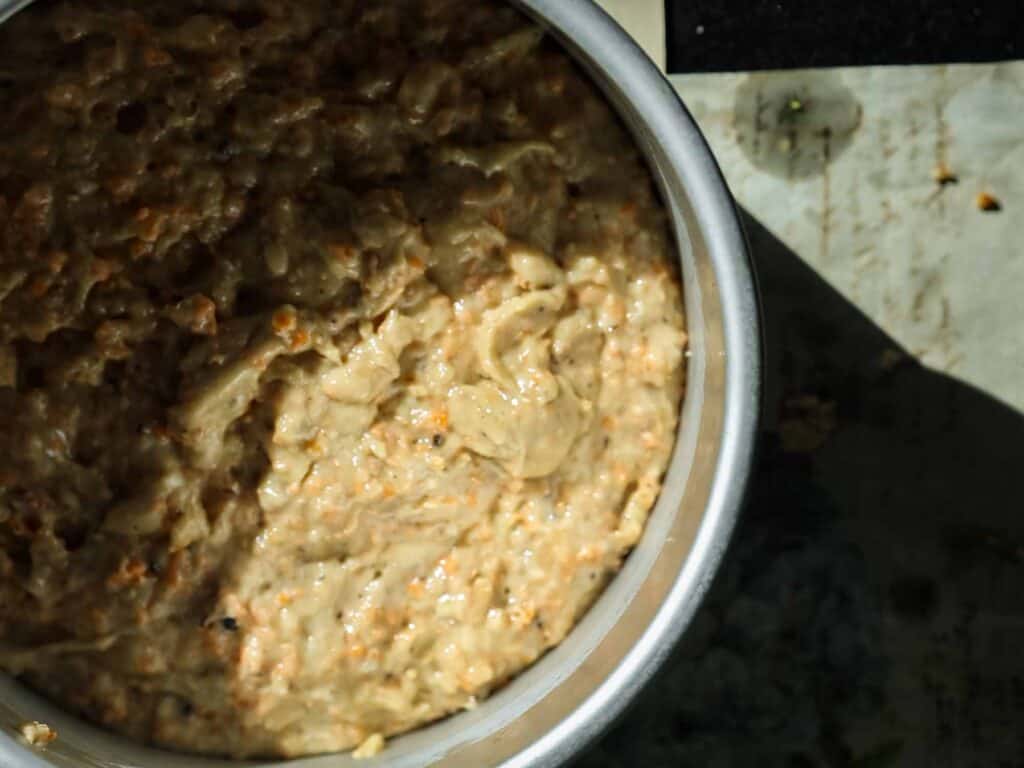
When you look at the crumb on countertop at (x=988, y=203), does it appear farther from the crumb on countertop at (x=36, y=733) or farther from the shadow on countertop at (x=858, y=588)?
the crumb on countertop at (x=36, y=733)

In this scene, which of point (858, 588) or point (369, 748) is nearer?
point (369, 748)

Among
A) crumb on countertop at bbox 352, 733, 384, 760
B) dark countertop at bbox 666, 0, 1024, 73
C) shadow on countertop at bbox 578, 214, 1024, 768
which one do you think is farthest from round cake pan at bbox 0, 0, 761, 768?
dark countertop at bbox 666, 0, 1024, 73

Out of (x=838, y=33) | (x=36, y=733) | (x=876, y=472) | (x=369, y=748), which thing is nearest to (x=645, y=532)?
(x=369, y=748)

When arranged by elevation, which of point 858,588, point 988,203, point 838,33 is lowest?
point 858,588

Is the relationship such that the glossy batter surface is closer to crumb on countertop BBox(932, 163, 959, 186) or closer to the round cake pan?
the round cake pan

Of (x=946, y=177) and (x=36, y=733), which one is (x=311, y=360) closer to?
(x=36, y=733)

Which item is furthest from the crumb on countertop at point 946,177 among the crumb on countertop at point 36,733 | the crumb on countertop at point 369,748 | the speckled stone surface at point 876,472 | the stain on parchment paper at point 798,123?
the crumb on countertop at point 36,733

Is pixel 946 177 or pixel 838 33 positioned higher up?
pixel 838 33

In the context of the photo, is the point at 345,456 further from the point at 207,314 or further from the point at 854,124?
the point at 854,124
